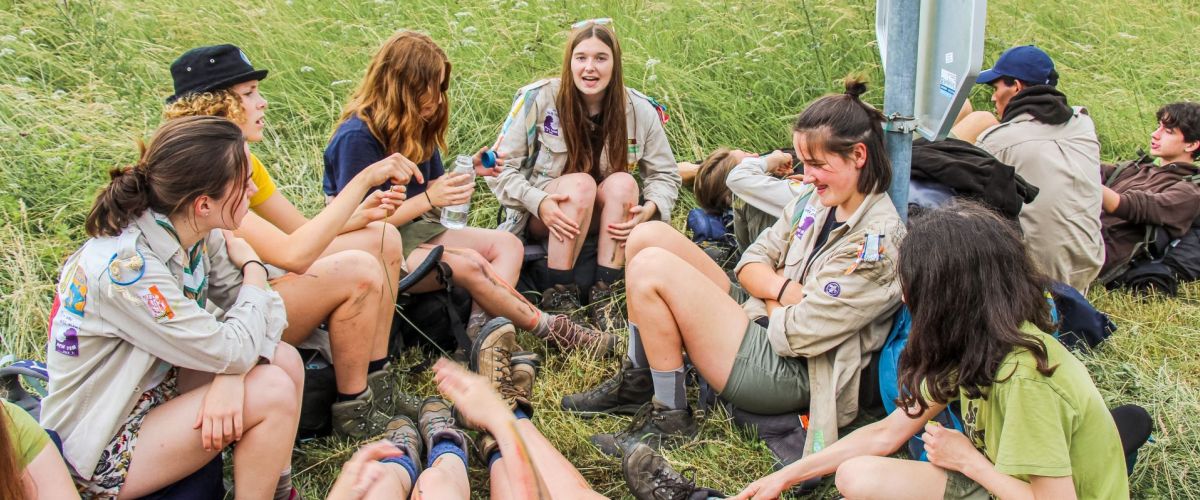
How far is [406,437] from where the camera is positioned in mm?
3090

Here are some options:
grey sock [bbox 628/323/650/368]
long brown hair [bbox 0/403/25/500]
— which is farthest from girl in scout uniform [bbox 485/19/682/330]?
long brown hair [bbox 0/403/25/500]

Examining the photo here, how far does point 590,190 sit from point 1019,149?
1.78 m

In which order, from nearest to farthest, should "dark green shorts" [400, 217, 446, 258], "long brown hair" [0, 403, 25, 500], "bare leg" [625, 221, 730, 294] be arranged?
"long brown hair" [0, 403, 25, 500] → "bare leg" [625, 221, 730, 294] → "dark green shorts" [400, 217, 446, 258]

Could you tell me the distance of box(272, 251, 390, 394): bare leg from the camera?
3.20 meters

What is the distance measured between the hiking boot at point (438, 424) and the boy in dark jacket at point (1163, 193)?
3.05 m

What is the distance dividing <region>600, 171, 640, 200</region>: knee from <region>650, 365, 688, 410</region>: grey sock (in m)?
1.12

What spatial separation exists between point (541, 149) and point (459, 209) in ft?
2.09

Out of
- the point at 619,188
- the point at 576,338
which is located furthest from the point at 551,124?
the point at 576,338

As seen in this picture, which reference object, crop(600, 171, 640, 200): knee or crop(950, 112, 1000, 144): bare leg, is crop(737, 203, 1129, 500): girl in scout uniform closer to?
crop(600, 171, 640, 200): knee

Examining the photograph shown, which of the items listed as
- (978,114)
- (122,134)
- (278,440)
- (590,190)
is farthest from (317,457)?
(978,114)

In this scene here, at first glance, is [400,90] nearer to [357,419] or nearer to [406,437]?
[357,419]

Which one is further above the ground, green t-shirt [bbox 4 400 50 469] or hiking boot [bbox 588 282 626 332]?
green t-shirt [bbox 4 400 50 469]

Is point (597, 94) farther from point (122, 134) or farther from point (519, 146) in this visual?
point (122, 134)

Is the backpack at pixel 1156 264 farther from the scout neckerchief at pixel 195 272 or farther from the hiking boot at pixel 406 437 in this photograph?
the scout neckerchief at pixel 195 272
